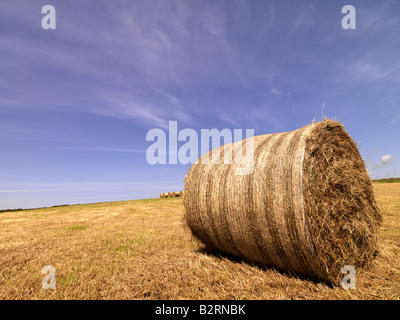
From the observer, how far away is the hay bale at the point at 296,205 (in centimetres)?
381

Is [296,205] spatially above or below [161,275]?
above

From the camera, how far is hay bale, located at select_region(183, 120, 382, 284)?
12.5 ft

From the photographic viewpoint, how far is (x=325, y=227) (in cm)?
401

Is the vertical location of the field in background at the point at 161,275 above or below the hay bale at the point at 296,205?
below

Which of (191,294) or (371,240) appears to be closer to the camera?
(191,294)

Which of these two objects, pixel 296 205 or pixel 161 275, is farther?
pixel 161 275

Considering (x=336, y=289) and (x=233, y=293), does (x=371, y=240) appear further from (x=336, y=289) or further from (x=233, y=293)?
(x=233, y=293)

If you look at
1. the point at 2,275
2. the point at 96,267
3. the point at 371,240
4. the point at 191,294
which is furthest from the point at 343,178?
the point at 2,275

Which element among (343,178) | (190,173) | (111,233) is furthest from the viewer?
(111,233)

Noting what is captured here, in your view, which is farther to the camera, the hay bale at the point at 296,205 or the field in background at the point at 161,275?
the hay bale at the point at 296,205

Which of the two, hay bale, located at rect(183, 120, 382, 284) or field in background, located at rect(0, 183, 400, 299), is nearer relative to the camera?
field in background, located at rect(0, 183, 400, 299)

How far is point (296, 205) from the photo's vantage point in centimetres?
371

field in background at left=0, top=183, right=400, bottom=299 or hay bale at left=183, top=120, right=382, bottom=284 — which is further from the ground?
hay bale at left=183, top=120, right=382, bottom=284

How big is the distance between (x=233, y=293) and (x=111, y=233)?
6.12 meters
